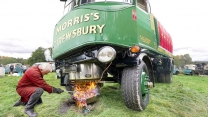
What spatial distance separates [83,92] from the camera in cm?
441

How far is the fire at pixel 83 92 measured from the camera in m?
4.25

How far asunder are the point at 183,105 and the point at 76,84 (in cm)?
280

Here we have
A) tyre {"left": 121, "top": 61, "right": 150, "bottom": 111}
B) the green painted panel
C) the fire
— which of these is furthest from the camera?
the fire

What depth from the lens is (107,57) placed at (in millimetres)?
3805

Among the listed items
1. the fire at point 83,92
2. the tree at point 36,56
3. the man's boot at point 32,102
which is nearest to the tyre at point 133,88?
the fire at point 83,92

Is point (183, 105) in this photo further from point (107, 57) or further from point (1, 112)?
point (1, 112)

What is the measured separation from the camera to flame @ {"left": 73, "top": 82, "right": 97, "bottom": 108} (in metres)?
4.25

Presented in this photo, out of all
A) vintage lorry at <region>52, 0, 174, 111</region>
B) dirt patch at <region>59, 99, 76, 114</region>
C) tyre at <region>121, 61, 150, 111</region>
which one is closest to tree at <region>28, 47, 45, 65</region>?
dirt patch at <region>59, 99, 76, 114</region>

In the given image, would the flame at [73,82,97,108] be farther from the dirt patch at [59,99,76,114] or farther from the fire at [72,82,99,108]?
the dirt patch at [59,99,76,114]

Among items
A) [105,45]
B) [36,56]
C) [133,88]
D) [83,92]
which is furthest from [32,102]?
[36,56]

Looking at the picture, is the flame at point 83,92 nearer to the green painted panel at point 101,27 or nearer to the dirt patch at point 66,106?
the dirt patch at point 66,106

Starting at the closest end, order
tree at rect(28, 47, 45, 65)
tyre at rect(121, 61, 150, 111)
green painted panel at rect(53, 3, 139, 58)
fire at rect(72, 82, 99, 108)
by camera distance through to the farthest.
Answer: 1. tyre at rect(121, 61, 150, 111)
2. green painted panel at rect(53, 3, 139, 58)
3. fire at rect(72, 82, 99, 108)
4. tree at rect(28, 47, 45, 65)

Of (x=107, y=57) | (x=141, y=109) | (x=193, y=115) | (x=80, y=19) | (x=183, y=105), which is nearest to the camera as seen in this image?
(x=107, y=57)

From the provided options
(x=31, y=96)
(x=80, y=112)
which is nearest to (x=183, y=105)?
(x=80, y=112)
